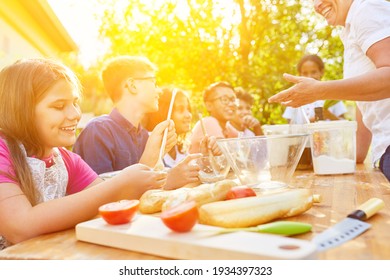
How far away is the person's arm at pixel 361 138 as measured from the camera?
189 cm

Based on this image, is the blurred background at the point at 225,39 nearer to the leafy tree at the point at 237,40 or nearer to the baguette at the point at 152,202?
the leafy tree at the point at 237,40

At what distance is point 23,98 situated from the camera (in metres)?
1.16

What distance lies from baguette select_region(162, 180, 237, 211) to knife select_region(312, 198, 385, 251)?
28 cm

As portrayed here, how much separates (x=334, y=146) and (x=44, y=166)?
979mm

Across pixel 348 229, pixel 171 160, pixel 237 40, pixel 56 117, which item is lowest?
pixel 171 160

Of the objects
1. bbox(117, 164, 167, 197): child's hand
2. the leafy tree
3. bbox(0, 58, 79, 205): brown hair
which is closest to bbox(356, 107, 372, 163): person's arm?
bbox(117, 164, 167, 197): child's hand

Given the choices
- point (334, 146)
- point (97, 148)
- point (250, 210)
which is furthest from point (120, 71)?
point (250, 210)

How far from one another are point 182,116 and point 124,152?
88 cm

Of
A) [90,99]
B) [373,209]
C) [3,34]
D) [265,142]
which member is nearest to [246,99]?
[3,34]

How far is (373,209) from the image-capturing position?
2.71 feet

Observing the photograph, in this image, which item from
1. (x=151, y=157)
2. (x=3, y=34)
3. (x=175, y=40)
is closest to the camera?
(x=151, y=157)

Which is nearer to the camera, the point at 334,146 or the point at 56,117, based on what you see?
the point at 56,117

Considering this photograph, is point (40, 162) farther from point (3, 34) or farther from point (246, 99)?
point (246, 99)

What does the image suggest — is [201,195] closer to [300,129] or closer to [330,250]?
[330,250]
